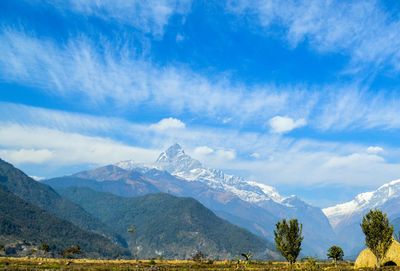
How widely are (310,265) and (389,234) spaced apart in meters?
24.3

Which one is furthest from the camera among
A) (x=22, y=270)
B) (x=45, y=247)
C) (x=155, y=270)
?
(x=45, y=247)

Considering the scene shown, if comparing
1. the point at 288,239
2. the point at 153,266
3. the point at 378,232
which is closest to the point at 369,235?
the point at 378,232

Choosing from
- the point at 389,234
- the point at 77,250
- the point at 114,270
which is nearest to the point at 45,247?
the point at 77,250

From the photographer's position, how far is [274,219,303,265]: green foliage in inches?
4281

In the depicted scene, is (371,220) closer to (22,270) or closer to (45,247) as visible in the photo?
(22,270)

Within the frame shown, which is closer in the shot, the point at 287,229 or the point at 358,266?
the point at 287,229

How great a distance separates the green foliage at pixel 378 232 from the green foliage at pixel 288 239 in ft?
50.2

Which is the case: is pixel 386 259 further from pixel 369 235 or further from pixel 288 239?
pixel 288 239

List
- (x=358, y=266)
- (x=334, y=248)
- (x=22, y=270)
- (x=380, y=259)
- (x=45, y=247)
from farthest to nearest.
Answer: (x=45, y=247) → (x=334, y=248) → (x=358, y=266) → (x=380, y=259) → (x=22, y=270)

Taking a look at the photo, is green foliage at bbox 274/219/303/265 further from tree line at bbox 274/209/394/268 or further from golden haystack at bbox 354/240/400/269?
golden haystack at bbox 354/240/400/269

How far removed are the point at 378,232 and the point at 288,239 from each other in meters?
20.3

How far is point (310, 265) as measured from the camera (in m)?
118

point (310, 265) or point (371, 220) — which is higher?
point (371, 220)

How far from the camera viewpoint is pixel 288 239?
10894cm
